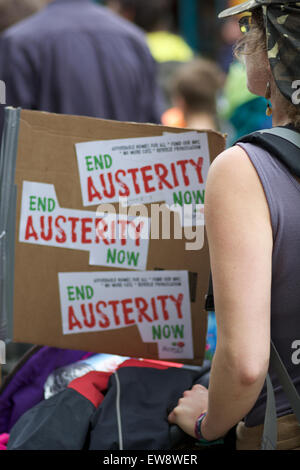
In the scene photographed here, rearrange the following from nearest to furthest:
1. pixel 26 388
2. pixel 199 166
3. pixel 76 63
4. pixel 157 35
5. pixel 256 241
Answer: pixel 256 241 < pixel 199 166 < pixel 26 388 < pixel 76 63 < pixel 157 35

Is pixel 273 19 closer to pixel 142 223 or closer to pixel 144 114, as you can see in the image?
pixel 142 223

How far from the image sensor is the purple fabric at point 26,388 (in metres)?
2.08

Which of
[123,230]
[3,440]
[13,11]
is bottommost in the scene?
[3,440]

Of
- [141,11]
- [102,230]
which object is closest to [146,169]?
[102,230]

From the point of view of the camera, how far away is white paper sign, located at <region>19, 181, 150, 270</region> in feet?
6.55

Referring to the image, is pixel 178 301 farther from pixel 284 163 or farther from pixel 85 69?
pixel 85 69

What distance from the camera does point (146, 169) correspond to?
1.98 m

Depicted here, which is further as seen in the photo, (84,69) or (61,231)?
(84,69)

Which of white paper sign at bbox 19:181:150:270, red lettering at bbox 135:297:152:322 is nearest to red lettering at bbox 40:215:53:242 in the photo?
white paper sign at bbox 19:181:150:270

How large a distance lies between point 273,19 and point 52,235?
0.93m

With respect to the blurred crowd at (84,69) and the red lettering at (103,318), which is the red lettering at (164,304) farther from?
the blurred crowd at (84,69)

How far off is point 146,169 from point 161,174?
47 millimetres

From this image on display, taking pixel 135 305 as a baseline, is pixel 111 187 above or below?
above

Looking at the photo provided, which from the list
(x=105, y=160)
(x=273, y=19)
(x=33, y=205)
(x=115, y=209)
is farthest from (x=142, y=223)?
(x=273, y=19)
